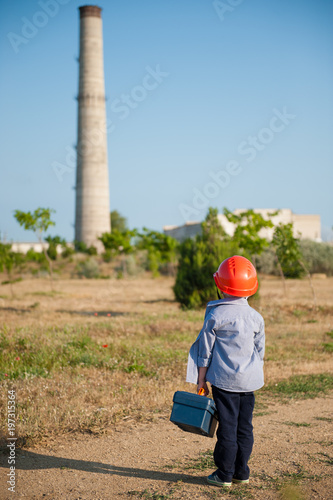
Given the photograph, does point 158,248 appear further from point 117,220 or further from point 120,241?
point 117,220

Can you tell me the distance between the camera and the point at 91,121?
49.5 meters

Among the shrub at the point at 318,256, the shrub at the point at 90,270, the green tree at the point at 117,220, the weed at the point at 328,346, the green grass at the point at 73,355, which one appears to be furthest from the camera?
the green tree at the point at 117,220

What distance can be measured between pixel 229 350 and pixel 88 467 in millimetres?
1592

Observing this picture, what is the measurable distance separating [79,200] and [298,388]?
45.9 m

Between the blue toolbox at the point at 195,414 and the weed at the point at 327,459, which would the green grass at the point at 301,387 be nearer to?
the weed at the point at 327,459

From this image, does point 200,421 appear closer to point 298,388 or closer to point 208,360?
point 208,360

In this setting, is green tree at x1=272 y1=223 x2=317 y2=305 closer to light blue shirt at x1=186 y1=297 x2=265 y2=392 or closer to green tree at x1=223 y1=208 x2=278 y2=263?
green tree at x1=223 y1=208 x2=278 y2=263

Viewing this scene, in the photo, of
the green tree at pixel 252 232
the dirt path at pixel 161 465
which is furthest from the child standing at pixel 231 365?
the green tree at pixel 252 232

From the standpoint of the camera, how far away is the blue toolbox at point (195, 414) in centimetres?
338

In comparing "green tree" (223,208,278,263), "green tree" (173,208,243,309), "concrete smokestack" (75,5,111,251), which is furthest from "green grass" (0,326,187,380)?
"concrete smokestack" (75,5,111,251)

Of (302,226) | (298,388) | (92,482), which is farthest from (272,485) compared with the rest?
(302,226)

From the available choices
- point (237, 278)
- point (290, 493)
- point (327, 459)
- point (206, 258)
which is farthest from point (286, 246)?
point (290, 493)

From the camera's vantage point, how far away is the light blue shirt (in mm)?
3527

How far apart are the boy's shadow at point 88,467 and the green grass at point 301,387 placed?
2.76 meters
